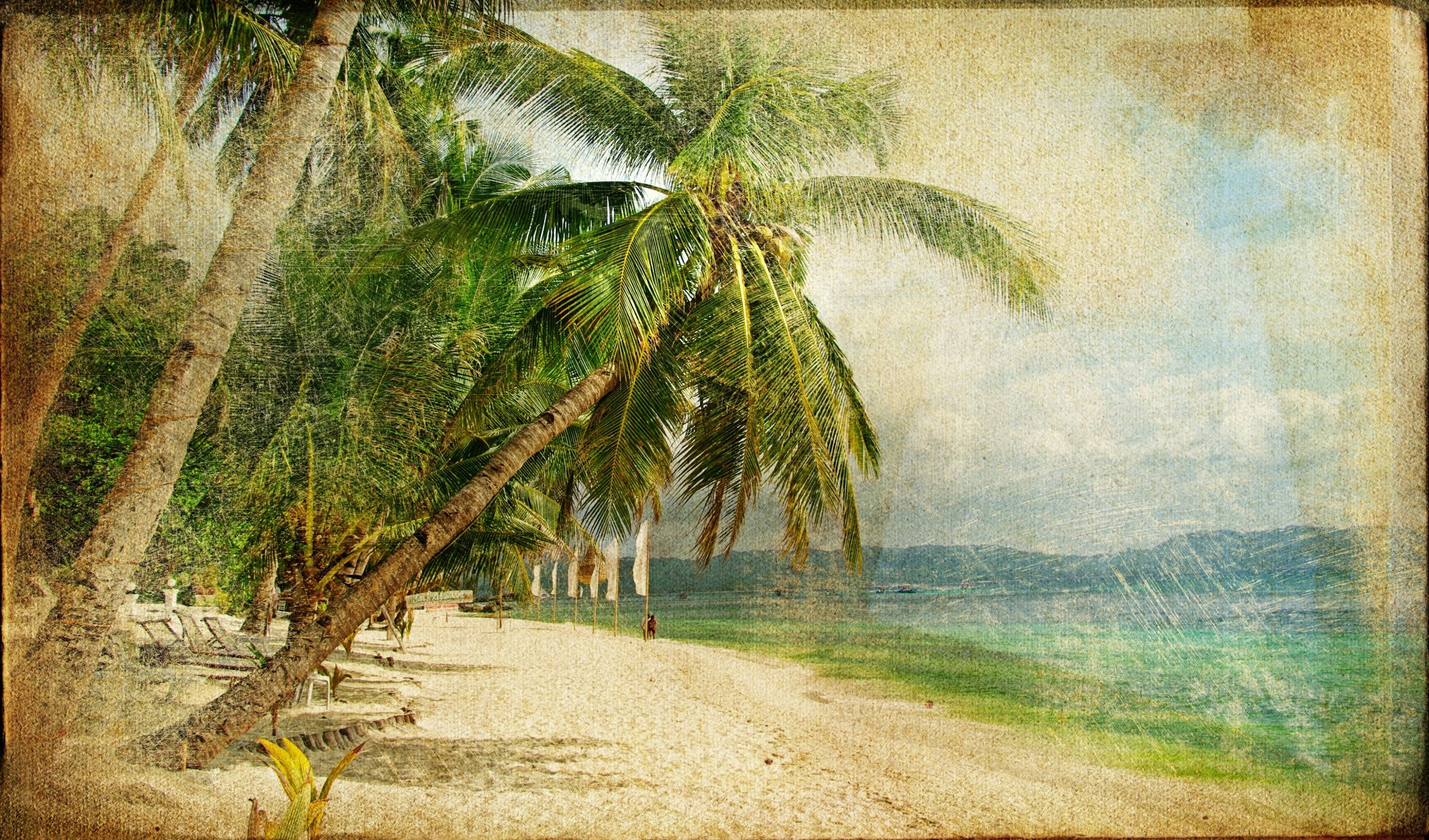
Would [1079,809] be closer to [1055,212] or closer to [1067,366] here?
[1067,366]

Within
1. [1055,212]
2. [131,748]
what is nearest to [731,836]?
[131,748]

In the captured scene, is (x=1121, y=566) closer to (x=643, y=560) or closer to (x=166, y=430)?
(x=643, y=560)

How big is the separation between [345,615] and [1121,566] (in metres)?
2.71

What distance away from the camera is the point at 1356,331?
3.40m

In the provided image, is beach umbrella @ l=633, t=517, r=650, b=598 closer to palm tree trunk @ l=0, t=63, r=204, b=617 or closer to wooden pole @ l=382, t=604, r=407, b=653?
wooden pole @ l=382, t=604, r=407, b=653

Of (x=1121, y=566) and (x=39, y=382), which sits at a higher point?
(x=39, y=382)

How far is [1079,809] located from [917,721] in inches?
26.4

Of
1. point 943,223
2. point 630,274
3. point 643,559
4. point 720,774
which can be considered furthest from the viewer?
point 643,559

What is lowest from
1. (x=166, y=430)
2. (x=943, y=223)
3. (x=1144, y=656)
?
(x=1144, y=656)

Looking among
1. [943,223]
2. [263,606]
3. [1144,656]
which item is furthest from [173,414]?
[1144,656]

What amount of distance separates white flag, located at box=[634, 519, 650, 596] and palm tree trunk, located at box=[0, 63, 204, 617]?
202 cm

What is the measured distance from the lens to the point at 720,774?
127 inches

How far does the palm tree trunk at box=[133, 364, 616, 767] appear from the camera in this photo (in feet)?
10.0

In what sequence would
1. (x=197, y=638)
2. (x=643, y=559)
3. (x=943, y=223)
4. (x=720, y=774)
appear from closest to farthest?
(x=197, y=638)
(x=720, y=774)
(x=943, y=223)
(x=643, y=559)
